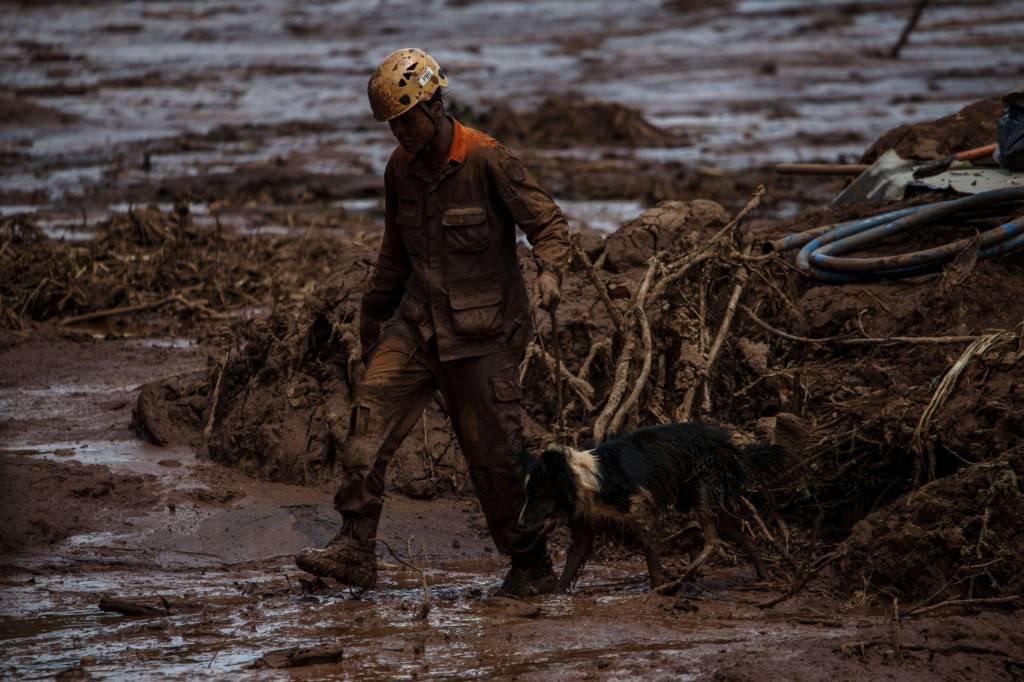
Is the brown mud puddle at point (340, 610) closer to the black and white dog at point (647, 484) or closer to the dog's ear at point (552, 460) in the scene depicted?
the black and white dog at point (647, 484)

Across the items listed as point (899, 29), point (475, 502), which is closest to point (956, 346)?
point (475, 502)

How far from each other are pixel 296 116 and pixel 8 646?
17774mm

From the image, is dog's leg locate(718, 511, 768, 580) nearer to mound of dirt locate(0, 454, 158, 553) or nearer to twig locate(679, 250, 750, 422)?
twig locate(679, 250, 750, 422)

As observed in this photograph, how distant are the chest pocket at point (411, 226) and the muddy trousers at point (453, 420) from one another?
1.16 feet

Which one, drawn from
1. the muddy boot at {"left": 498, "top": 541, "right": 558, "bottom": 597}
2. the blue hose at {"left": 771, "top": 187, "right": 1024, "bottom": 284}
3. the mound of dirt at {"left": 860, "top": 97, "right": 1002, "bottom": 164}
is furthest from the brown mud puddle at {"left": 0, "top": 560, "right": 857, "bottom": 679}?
the mound of dirt at {"left": 860, "top": 97, "right": 1002, "bottom": 164}

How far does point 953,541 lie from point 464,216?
8.00ft

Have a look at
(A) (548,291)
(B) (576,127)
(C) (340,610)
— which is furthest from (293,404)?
(B) (576,127)

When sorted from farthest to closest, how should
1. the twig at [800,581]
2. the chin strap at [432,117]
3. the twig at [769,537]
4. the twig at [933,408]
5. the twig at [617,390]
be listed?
the twig at [617,390] → the twig at [933,408] → the twig at [769,537] → the twig at [800,581] → the chin strap at [432,117]

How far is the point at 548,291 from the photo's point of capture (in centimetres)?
567

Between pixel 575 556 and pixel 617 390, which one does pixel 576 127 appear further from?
pixel 575 556

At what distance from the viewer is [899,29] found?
31.4 metres

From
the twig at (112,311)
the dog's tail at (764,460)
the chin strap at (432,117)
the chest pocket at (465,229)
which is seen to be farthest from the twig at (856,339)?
the twig at (112,311)

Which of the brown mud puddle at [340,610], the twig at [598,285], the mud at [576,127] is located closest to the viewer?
the brown mud puddle at [340,610]

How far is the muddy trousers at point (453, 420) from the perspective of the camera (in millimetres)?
5949
